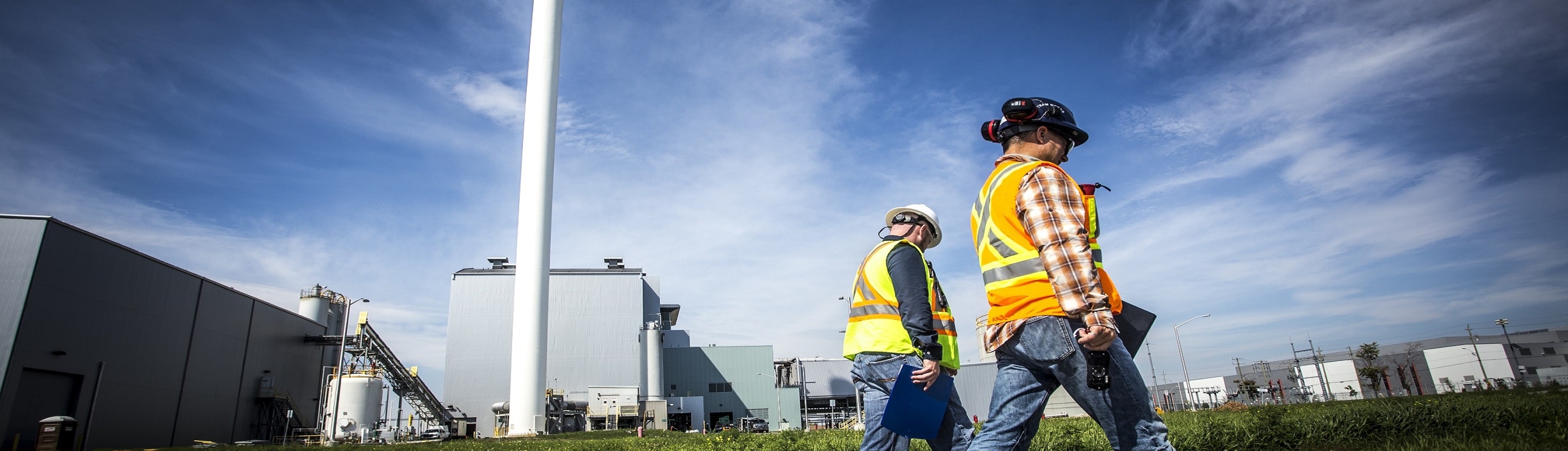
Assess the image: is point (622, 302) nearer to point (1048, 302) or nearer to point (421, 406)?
point (421, 406)

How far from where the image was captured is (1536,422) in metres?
5.21

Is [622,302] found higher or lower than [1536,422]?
higher

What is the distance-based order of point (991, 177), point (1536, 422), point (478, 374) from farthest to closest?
point (478, 374) < point (1536, 422) < point (991, 177)

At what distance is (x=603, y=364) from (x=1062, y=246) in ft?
173

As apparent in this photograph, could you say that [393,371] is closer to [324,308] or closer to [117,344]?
[324,308]

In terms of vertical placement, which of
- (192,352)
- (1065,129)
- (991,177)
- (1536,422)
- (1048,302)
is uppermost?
(192,352)

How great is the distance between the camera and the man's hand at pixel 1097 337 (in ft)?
9.03

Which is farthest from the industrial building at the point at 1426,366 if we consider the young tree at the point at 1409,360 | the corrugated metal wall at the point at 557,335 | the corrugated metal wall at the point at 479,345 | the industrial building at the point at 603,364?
the corrugated metal wall at the point at 479,345

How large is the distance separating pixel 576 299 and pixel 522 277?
23.7 metres

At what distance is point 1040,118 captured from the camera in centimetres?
353

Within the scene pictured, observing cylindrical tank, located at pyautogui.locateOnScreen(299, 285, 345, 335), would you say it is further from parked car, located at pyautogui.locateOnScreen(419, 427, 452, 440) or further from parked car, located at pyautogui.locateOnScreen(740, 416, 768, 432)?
parked car, located at pyautogui.locateOnScreen(740, 416, 768, 432)

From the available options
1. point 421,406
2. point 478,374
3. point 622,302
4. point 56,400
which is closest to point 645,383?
point 622,302

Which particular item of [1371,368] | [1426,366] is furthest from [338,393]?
[1426,366]

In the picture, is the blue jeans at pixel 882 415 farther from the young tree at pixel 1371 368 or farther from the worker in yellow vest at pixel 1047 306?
the young tree at pixel 1371 368
